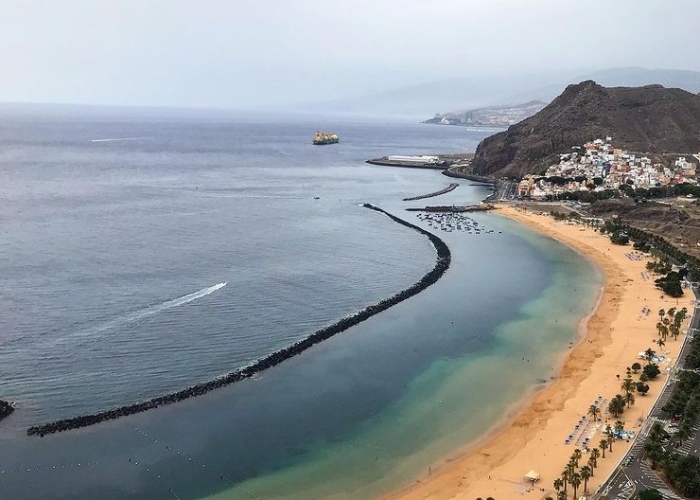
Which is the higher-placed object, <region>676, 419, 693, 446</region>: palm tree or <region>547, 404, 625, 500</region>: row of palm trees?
<region>676, 419, 693, 446</region>: palm tree

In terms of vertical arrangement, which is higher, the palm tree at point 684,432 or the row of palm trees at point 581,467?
the palm tree at point 684,432

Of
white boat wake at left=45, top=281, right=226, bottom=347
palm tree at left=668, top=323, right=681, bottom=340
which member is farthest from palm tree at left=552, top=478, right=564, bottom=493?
white boat wake at left=45, top=281, right=226, bottom=347

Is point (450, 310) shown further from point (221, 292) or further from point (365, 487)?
point (365, 487)

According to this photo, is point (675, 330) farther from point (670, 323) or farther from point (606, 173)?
point (606, 173)

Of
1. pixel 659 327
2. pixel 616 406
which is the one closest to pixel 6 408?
pixel 616 406

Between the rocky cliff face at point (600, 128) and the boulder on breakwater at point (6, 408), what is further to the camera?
the rocky cliff face at point (600, 128)

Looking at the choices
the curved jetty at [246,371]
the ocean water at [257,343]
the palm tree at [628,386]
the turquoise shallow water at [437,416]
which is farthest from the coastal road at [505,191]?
the palm tree at [628,386]

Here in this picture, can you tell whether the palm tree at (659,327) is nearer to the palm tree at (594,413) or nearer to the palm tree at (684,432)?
the palm tree at (594,413)

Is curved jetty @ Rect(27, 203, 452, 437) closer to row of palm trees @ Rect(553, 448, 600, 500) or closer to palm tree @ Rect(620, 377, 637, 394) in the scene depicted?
row of palm trees @ Rect(553, 448, 600, 500)
